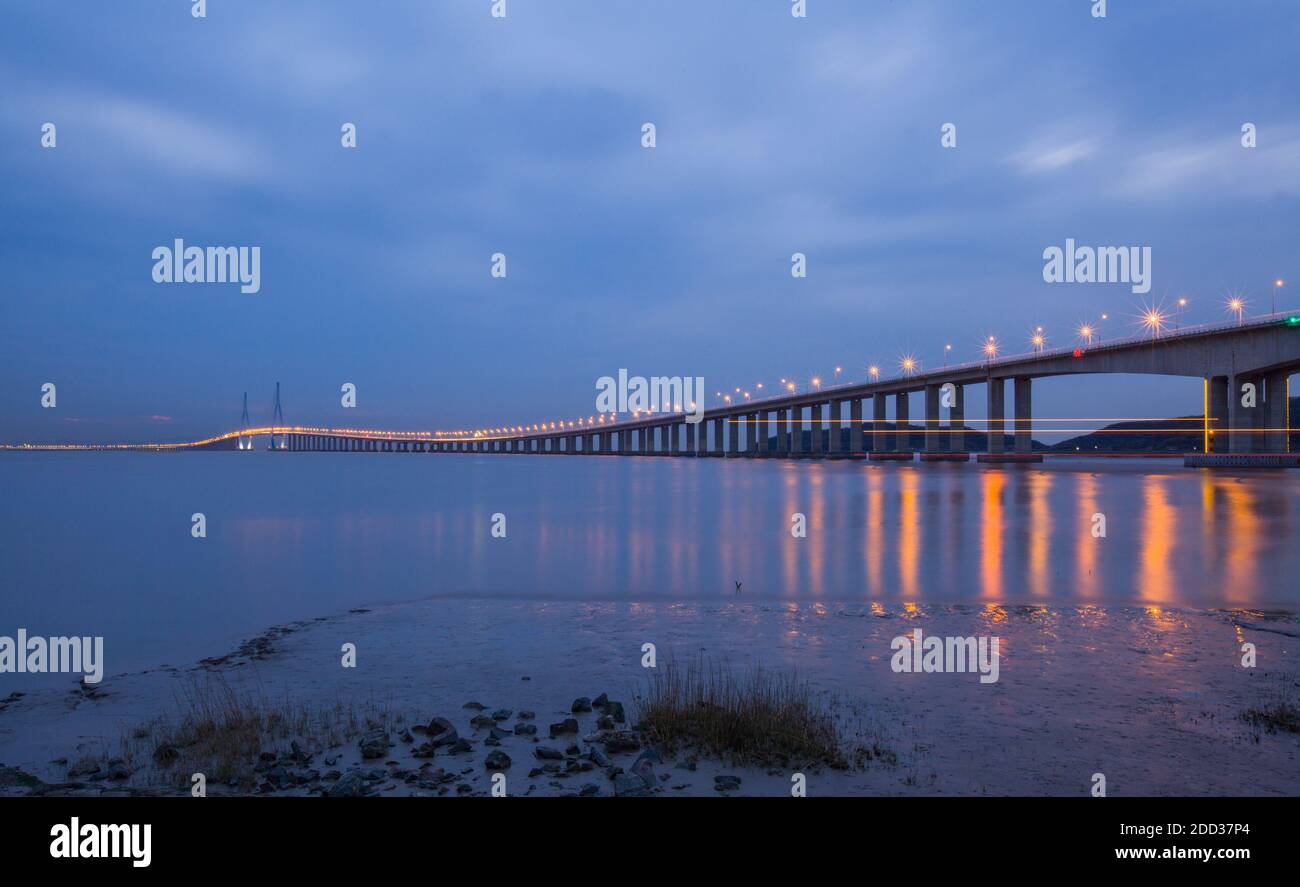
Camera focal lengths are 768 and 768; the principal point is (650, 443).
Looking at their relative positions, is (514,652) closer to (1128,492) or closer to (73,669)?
(73,669)

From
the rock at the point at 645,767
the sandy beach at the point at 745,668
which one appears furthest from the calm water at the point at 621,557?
the rock at the point at 645,767

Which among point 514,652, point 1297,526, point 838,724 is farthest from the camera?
point 1297,526

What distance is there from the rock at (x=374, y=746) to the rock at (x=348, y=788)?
631 mm

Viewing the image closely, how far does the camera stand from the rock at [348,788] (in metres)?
5.84

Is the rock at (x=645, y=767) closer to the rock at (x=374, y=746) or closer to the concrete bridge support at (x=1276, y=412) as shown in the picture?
the rock at (x=374, y=746)

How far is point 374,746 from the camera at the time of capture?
6789 mm

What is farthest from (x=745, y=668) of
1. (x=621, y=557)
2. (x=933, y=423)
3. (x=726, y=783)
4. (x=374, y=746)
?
(x=933, y=423)

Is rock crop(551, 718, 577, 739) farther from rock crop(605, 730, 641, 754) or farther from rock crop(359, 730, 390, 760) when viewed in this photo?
rock crop(359, 730, 390, 760)

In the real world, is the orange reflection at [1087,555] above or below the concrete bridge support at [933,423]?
below

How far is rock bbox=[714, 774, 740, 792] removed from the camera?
6016 millimetres

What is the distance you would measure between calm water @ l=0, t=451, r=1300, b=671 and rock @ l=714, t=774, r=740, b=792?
9.92m

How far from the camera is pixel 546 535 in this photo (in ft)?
99.2
